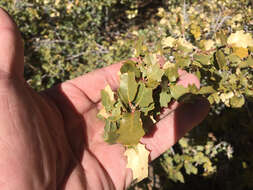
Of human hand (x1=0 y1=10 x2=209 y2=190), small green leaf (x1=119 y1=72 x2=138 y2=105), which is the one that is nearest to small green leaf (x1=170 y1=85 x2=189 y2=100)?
small green leaf (x1=119 y1=72 x2=138 y2=105)

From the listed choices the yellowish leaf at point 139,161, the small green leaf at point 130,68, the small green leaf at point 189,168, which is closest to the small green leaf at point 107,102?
the small green leaf at point 130,68

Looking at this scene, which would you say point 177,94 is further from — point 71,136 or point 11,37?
point 11,37

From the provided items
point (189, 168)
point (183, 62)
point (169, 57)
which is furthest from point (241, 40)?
point (189, 168)

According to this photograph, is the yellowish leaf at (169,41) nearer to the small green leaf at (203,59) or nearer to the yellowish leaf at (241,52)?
the small green leaf at (203,59)

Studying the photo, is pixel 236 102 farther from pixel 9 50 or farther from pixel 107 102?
pixel 9 50

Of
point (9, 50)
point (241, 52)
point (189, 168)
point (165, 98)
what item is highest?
point (9, 50)
